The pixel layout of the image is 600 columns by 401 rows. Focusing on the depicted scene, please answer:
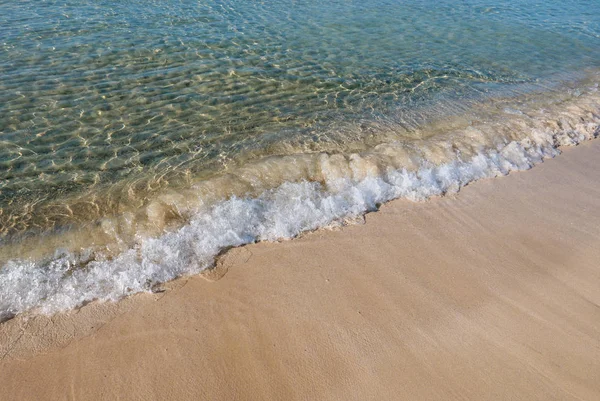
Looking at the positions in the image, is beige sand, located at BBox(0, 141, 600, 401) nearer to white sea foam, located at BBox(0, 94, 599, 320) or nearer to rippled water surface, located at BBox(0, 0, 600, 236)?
white sea foam, located at BBox(0, 94, 599, 320)

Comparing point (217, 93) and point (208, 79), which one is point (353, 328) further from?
point (208, 79)

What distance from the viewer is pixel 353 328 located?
3.85 meters

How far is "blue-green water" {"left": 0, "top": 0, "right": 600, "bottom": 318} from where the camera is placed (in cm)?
545

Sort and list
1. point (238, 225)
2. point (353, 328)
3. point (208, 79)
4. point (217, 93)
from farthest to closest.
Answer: point (208, 79)
point (217, 93)
point (238, 225)
point (353, 328)

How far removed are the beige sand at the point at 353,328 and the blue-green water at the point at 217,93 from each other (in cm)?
67

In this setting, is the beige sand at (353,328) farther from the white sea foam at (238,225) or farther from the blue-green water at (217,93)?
the blue-green water at (217,93)

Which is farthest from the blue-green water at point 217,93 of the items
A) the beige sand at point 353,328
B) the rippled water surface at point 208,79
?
the beige sand at point 353,328

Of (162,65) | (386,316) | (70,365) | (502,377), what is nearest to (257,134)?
(162,65)

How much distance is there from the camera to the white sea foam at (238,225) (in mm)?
4062

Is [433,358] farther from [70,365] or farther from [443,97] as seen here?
[443,97]

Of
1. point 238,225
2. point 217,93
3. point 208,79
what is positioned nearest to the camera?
point 238,225

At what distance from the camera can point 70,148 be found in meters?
6.11

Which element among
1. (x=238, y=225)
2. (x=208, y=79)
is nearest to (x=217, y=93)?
(x=208, y=79)

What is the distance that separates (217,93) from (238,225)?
3.86 m
